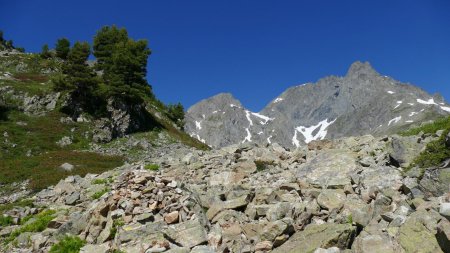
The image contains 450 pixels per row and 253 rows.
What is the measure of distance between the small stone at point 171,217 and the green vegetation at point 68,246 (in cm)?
319

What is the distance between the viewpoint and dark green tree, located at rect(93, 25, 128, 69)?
76.9 meters

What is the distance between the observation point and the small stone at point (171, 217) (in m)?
14.3

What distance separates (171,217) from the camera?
563 inches

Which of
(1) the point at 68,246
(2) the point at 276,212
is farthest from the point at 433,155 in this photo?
(1) the point at 68,246

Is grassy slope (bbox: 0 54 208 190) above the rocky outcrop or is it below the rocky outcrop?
below

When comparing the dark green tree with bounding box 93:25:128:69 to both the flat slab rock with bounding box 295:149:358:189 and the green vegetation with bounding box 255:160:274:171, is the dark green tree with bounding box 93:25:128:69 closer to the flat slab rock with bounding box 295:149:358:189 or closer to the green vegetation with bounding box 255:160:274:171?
the green vegetation with bounding box 255:160:274:171

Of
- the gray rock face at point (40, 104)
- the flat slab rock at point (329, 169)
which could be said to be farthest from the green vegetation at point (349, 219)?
the gray rock face at point (40, 104)

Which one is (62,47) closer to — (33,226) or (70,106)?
(70,106)

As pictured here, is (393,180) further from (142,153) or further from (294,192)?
(142,153)

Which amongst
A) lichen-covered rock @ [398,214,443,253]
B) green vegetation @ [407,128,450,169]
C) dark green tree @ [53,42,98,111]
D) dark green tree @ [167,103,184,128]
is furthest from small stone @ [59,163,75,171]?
dark green tree @ [167,103,184,128]

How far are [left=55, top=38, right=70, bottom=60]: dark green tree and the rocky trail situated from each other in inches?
3233

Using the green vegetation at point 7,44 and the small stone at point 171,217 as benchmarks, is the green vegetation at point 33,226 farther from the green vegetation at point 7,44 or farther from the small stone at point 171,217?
the green vegetation at point 7,44

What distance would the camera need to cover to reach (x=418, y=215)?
11.1 metres

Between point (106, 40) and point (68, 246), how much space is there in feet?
231
